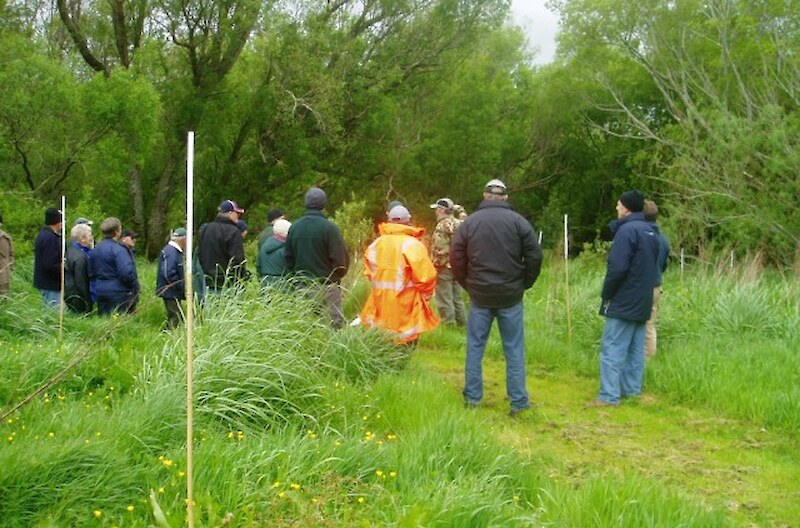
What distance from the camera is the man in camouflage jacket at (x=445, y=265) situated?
9.61 metres

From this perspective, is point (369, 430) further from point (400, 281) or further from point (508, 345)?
point (400, 281)

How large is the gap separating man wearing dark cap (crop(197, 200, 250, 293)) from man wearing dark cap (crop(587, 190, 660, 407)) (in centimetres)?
359

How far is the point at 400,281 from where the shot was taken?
7.01 metres

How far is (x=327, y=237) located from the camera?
740 cm

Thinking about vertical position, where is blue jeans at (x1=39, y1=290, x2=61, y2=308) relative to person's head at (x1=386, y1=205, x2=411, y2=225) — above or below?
below

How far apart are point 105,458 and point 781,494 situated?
3.82 m

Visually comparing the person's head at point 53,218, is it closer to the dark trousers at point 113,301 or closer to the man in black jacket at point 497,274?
the dark trousers at point 113,301

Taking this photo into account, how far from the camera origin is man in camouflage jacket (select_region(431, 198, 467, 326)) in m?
9.61

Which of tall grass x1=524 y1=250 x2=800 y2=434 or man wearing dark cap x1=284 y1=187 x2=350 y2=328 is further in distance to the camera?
man wearing dark cap x1=284 y1=187 x2=350 y2=328

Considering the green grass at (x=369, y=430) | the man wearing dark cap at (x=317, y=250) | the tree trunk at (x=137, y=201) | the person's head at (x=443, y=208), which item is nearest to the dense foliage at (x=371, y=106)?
the tree trunk at (x=137, y=201)

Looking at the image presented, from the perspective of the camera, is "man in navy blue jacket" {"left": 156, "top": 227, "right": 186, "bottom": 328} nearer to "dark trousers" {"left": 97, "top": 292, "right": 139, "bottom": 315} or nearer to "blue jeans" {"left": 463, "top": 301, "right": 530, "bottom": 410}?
"dark trousers" {"left": 97, "top": 292, "right": 139, "bottom": 315}

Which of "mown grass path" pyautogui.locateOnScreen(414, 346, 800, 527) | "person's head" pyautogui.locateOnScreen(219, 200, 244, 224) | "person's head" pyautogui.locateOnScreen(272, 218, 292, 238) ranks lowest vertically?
"mown grass path" pyautogui.locateOnScreen(414, 346, 800, 527)

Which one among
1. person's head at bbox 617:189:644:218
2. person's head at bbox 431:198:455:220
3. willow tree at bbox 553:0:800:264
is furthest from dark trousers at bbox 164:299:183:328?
willow tree at bbox 553:0:800:264

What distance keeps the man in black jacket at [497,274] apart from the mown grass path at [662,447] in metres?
0.32
